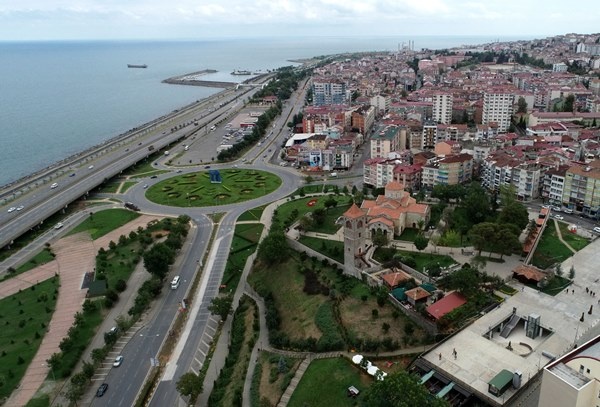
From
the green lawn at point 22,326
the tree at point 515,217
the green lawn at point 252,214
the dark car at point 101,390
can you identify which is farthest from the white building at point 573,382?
the green lawn at point 252,214

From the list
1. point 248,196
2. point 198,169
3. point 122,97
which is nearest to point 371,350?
point 248,196

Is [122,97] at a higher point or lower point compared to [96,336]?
higher

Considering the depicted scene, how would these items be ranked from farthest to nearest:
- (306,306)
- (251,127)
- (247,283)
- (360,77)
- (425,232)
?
1. (360,77)
2. (251,127)
3. (425,232)
4. (247,283)
5. (306,306)

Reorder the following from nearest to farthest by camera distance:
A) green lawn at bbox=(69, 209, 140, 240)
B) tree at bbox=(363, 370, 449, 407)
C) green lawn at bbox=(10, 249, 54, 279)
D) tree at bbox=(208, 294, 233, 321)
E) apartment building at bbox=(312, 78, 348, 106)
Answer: tree at bbox=(363, 370, 449, 407)
tree at bbox=(208, 294, 233, 321)
green lawn at bbox=(10, 249, 54, 279)
green lawn at bbox=(69, 209, 140, 240)
apartment building at bbox=(312, 78, 348, 106)

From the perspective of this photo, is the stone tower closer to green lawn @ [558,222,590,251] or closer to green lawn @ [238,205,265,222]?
green lawn @ [558,222,590,251]

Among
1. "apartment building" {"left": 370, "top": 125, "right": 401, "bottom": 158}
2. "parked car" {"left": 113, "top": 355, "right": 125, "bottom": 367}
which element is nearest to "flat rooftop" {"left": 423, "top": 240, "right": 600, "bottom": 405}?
"parked car" {"left": 113, "top": 355, "right": 125, "bottom": 367}

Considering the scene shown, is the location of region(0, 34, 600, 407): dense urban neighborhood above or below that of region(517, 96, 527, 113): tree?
below

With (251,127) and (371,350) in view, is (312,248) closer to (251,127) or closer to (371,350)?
(371,350)
